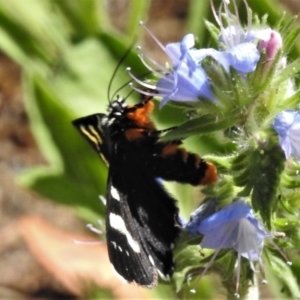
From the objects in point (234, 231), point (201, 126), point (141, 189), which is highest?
point (201, 126)

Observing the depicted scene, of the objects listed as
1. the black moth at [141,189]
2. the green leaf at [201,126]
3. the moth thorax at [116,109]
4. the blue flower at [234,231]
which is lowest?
the blue flower at [234,231]

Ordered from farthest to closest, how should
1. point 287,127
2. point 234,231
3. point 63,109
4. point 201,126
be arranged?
point 63,109
point 234,231
point 201,126
point 287,127

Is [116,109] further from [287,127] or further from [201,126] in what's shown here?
[287,127]

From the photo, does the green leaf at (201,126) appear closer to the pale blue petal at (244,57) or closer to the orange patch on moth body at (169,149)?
the pale blue petal at (244,57)

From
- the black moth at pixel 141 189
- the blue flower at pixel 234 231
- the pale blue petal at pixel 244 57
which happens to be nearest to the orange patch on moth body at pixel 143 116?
the black moth at pixel 141 189

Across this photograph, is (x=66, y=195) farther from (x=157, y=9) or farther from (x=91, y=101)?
(x=157, y=9)

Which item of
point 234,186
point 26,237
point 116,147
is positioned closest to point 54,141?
point 26,237

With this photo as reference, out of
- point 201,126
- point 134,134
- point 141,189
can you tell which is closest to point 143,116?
point 134,134
